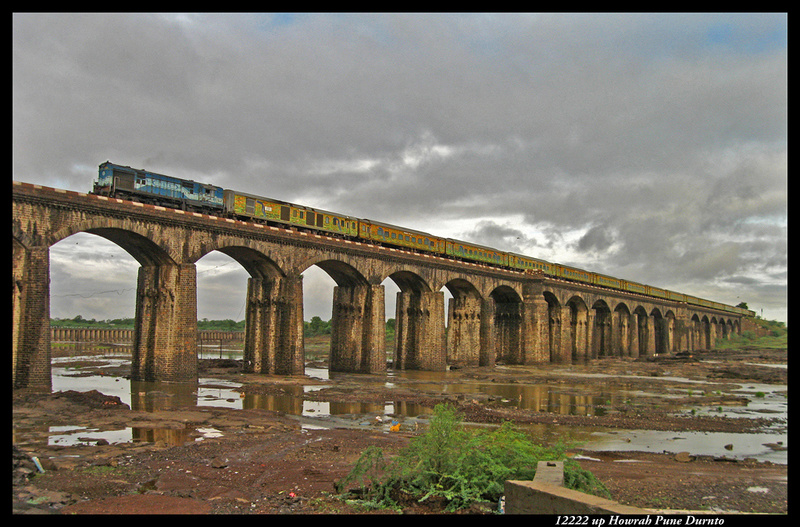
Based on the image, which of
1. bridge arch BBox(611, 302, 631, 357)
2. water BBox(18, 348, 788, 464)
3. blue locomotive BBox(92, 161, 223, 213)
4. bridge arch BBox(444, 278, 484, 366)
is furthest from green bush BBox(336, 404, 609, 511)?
bridge arch BBox(611, 302, 631, 357)

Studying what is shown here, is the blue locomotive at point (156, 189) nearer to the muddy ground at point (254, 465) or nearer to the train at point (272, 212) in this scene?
the train at point (272, 212)

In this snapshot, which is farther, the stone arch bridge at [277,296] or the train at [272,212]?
the train at [272,212]

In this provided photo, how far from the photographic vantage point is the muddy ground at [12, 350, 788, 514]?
8.62 m

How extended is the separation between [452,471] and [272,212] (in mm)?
26469

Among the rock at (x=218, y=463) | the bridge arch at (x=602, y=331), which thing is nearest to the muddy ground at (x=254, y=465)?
the rock at (x=218, y=463)

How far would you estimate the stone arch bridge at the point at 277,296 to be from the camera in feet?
68.3

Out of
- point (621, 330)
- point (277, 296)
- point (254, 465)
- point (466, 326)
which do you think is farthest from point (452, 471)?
point (621, 330)

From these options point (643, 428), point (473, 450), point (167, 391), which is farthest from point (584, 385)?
point (473, 450)

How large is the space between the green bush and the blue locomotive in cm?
2241

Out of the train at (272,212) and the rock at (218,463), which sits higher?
the train at (272,212)

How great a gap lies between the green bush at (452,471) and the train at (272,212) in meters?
22.6

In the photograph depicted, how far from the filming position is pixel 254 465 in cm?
1127

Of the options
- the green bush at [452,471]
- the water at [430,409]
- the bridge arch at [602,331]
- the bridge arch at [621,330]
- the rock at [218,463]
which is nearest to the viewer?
the green bush at [452,471]

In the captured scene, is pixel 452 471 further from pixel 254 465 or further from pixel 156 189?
pixel 156 189
